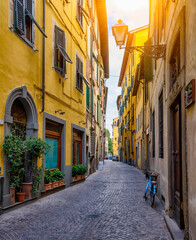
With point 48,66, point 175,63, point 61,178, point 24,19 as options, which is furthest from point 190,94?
point 61,178

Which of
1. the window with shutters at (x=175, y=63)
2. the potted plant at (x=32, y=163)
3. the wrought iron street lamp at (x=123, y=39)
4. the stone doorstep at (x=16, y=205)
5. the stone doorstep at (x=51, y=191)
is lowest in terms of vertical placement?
the stone doorstep at (x=51, y=191)

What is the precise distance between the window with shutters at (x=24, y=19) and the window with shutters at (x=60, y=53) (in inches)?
83.9

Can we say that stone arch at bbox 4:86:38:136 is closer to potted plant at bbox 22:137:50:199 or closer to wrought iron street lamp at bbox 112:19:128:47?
potted plant at bbox 22:137:50:199

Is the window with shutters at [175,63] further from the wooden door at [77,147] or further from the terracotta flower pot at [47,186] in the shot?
the wooden door at [77,147]

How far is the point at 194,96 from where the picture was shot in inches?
151

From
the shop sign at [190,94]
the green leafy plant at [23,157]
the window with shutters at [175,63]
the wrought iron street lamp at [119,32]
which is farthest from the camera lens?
the wrought iron street lamp at [119,32]

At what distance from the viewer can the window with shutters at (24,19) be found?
740 centimetres

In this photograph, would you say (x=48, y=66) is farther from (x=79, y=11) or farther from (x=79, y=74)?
(x=79, y=11)

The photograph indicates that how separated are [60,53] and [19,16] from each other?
3.79 m

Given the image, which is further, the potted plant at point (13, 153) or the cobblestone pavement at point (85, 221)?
the potted plant at point (13, 153)

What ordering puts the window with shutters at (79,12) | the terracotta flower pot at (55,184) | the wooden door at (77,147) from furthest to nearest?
1. the window with shutters at (79,12)
2. the wooden door at (77,147)
3. the terracotta flower pot at (55,184)

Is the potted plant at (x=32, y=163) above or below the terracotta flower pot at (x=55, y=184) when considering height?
above

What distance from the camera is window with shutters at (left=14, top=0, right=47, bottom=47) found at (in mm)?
7404

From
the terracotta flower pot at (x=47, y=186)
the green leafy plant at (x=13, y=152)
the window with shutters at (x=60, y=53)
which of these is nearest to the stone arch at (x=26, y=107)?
the green leafy plant at (x=13, y=152)
